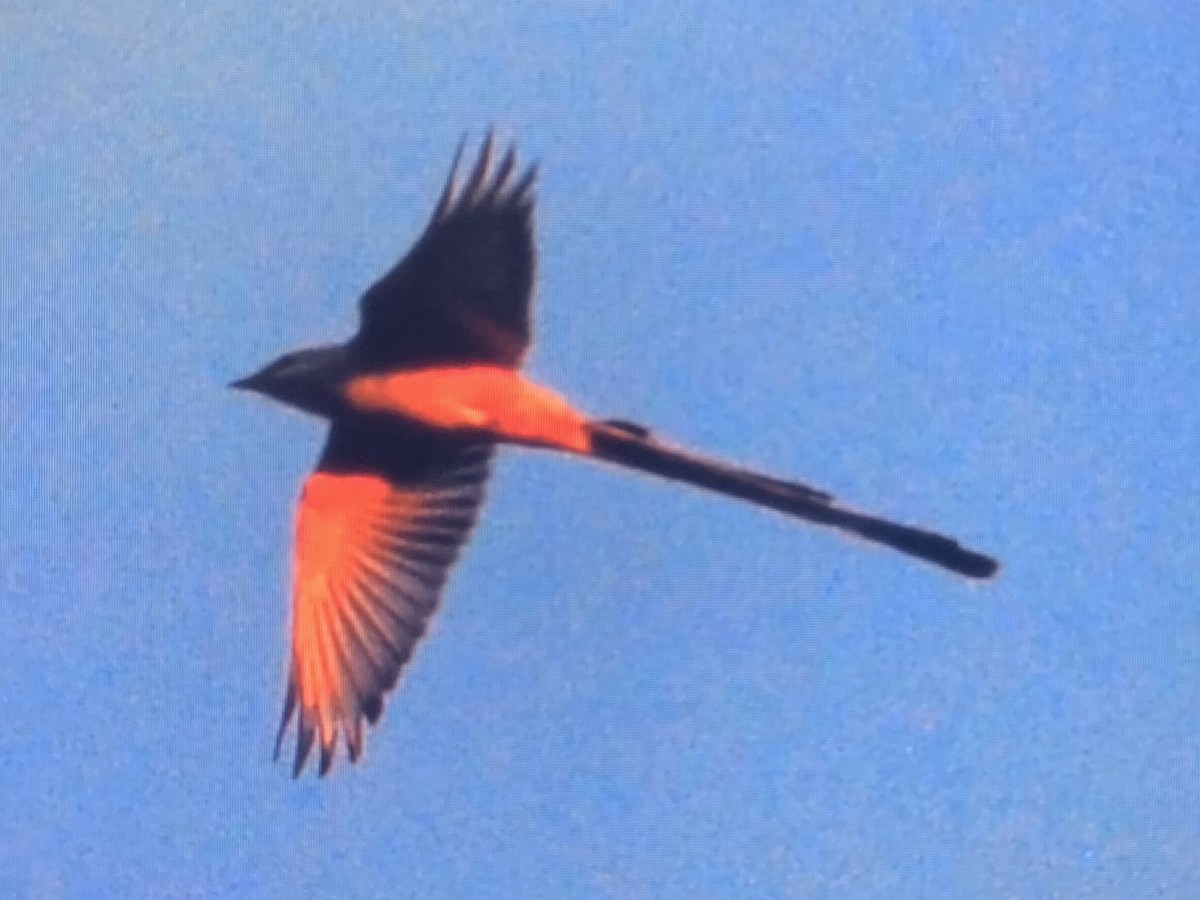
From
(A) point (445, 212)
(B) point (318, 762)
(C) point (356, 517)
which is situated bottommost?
(B) point (318, 762)

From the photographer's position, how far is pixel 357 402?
104cm

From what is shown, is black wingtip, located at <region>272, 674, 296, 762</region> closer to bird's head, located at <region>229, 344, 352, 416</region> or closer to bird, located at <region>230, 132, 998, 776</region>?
bird, located at <region>230, 132, 998, 776</region>

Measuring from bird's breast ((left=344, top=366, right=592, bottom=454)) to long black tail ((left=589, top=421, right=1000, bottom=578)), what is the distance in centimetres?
2

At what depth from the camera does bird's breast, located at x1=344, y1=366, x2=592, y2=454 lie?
1012mm

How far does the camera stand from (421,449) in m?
1.05

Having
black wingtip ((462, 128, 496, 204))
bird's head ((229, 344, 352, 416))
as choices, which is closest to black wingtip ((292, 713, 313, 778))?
bird's head ((229, 344, 352, 416))

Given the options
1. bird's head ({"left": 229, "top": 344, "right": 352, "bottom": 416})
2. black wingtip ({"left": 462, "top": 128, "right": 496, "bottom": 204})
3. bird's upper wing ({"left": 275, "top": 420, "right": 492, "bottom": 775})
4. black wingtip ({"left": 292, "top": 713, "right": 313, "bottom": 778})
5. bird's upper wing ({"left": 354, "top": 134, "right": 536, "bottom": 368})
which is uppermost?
black wingtip ({"left": 462, "top": 128, "right": 496, "bottom": 204})

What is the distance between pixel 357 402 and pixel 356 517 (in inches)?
2.1

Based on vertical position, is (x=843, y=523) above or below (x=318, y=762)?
above

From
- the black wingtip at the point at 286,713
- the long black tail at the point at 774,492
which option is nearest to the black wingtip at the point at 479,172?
the long black tail at the point at 774,492

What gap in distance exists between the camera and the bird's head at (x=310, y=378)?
3.40 feet

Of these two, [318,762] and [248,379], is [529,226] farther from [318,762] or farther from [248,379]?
[318,762]


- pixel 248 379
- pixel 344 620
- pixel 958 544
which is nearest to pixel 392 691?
pixel 344 620

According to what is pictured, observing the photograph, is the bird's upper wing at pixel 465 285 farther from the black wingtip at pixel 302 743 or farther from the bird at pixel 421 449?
the black wingtip at pixel 302 743
